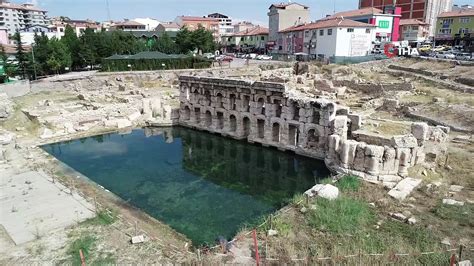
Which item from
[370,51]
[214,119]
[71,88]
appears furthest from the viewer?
[370,51]

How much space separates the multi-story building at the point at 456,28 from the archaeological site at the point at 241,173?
106 feet

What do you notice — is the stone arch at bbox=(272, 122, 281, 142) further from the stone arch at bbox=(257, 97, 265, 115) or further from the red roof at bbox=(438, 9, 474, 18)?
the red roof at bbox=(438, 9, 474, 18)

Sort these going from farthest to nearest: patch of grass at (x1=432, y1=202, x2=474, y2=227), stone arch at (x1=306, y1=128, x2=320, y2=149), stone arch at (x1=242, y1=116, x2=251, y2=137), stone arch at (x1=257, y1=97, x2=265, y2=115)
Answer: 1. stone arch at (x1=242, y1=116, x2=251, y2=137)
2. stone arch at (x1=257, y1=97, x2=265, y2=115)
3. stone arch at (x1=306, y1=128, x2=320, y2=149)
4. patch of grass at (x1=432, y1=202, x2=474, y2=227)

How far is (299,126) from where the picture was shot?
2791 cm

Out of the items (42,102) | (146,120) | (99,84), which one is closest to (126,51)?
(99,84)

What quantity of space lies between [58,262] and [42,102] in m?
32.4

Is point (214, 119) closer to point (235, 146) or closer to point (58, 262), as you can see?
point (235, 146)

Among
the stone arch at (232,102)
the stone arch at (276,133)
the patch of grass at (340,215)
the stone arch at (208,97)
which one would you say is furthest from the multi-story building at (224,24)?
the patch of grass at (340,215)

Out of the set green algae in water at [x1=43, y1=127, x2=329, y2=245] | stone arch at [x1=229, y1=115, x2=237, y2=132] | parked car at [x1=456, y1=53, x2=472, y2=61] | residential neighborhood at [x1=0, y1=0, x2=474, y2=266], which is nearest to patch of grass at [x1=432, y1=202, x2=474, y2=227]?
residential neighborhood at [x1=0, y1=0, x2=474, y2=266]

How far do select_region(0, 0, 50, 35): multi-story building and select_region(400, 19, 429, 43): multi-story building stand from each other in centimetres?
10006

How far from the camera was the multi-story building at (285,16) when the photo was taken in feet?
270

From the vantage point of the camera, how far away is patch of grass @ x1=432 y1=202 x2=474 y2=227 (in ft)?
48.7

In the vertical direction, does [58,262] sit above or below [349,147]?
below

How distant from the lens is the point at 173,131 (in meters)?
37.4
